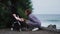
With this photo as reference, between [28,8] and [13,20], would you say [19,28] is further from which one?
[28,8]

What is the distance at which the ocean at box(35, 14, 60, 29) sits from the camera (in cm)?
509

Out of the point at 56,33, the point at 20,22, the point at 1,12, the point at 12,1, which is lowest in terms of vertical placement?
the point at 56,33

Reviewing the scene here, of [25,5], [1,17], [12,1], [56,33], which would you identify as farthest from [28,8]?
[56,33]

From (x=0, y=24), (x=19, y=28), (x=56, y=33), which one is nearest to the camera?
(x=56, y=33)

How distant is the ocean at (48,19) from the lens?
16.7ft

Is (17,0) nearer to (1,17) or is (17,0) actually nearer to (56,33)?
(1,17)

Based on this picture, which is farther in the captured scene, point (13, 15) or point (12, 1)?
point (12, 1)

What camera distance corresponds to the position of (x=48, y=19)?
5457 millimetres

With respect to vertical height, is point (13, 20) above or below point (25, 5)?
below

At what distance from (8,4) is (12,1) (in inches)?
6.4

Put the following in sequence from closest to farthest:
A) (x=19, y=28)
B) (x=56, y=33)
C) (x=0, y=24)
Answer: (x=56, y=33) → (x=19, y=28) → (x=0, y=24)

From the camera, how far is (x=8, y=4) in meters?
4.90

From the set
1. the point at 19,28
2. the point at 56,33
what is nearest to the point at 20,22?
the point at 19,28

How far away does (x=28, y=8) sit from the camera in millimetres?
5016
